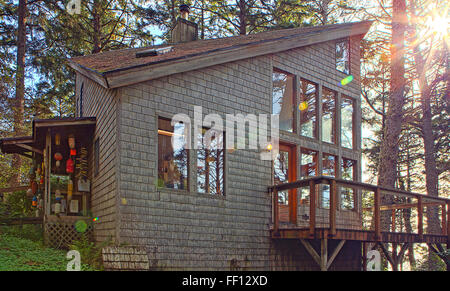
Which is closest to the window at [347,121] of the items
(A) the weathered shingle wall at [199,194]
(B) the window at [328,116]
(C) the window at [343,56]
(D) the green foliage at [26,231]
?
(B) the window at [328,116]

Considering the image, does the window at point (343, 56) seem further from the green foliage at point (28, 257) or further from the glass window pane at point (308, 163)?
the green foliage at point (28, 257)

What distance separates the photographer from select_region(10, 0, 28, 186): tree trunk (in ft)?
63.8

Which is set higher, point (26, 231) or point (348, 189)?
point (348, 189)

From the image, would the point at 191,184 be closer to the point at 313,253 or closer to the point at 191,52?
the point at 313,253

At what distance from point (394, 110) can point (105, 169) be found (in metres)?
9.84

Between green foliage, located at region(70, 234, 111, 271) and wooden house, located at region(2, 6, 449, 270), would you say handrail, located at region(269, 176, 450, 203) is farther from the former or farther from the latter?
green foliage, located at region(70, 234, 111, 271)

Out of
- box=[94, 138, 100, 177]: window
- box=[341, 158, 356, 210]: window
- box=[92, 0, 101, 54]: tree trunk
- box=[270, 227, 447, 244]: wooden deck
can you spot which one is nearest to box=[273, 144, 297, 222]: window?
box=[270, 227, 447, 244]: wooden deck

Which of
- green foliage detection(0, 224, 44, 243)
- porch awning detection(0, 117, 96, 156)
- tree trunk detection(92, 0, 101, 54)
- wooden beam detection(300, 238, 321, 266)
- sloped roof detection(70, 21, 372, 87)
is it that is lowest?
wooden beam detection(300, 238, 321, 266)

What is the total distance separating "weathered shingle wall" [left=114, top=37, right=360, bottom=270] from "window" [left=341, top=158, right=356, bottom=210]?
1982 mm

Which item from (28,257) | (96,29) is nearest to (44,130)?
(28,257)

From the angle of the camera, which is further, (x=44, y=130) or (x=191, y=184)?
(x=44, y=130)

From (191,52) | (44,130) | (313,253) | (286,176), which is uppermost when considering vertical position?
(191,52)

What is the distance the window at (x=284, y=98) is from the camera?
494 inches

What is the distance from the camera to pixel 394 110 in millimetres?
16094
